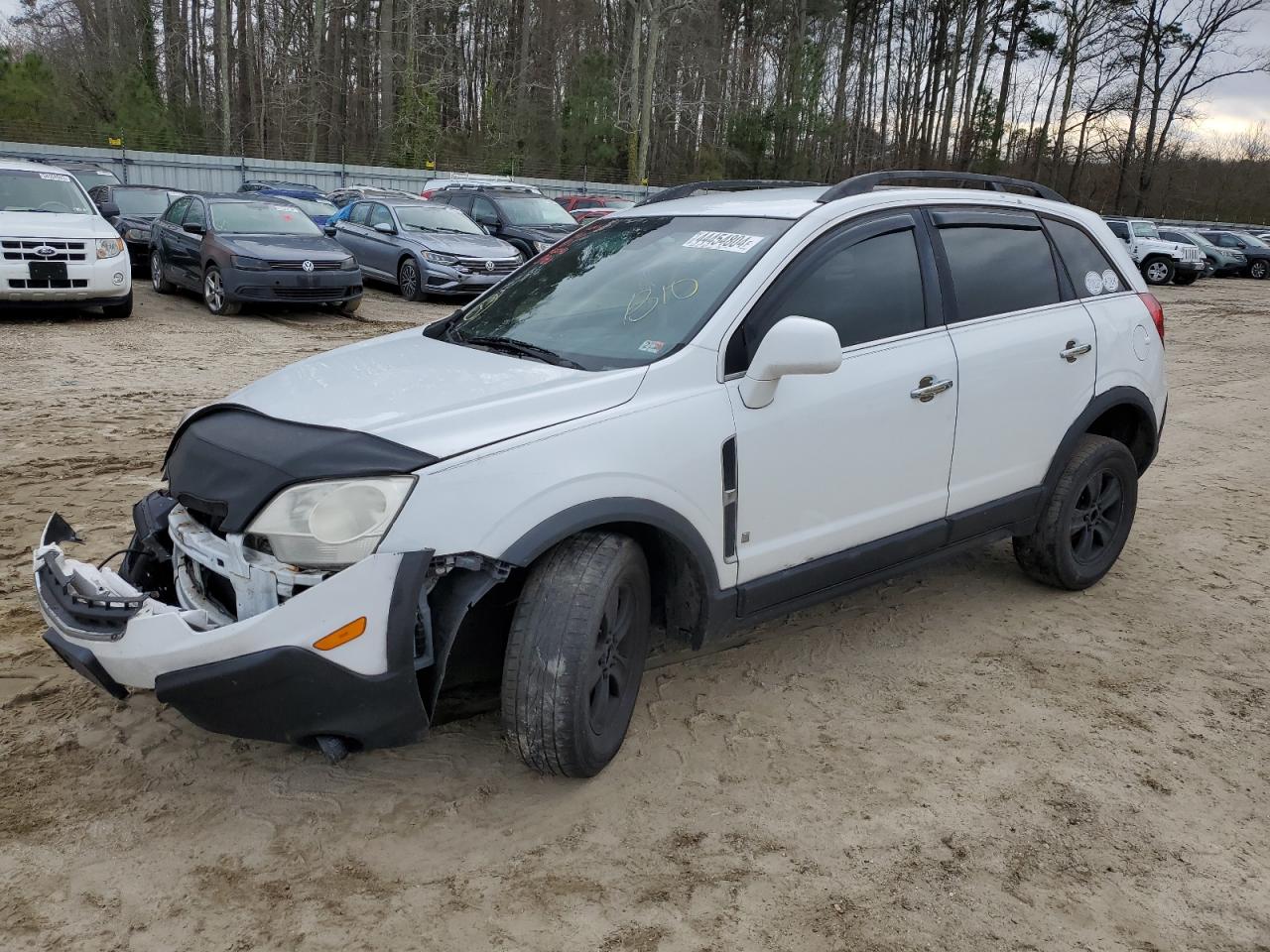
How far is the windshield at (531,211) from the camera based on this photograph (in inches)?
736

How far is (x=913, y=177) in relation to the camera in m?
4.12

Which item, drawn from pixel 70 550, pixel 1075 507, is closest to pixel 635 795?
pixel 1075 507

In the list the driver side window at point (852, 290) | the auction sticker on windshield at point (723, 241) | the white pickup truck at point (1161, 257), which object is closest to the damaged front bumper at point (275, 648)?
the driver side window at point (852, 290)

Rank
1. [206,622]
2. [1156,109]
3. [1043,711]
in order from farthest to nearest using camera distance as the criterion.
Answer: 1. [1156,109]
2. [1043,711]
3. [206,622]

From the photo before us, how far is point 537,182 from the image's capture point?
39.2 meters

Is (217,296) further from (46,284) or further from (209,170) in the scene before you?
(209,170)

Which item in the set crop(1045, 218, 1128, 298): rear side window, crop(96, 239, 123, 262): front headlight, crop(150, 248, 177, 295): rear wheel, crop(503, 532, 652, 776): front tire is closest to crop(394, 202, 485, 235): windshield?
crop(150, 248, 177, 295): rear wheel

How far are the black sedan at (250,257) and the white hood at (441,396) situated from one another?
10.0 meters

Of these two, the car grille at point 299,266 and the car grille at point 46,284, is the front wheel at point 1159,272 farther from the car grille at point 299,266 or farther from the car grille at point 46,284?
the car grille at point 46,284

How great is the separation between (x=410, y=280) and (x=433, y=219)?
125 centimetres

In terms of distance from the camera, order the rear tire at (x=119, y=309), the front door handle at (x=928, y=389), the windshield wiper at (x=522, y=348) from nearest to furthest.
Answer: the windshield wiper at (x=522, y=348) < the front door handle at (x=928, y=389) < the rear tire at (x=119, y=309)

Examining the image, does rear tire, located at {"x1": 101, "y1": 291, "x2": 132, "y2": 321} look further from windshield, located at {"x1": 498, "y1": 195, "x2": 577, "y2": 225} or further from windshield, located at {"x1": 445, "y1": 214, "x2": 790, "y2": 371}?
windshield, located at {"x1": 445, "y1": 214, "x2": 790, "y2": 371}

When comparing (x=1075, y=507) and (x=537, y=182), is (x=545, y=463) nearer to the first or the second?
(x=1075, y=507)

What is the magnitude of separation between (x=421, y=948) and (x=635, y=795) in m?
0.85
